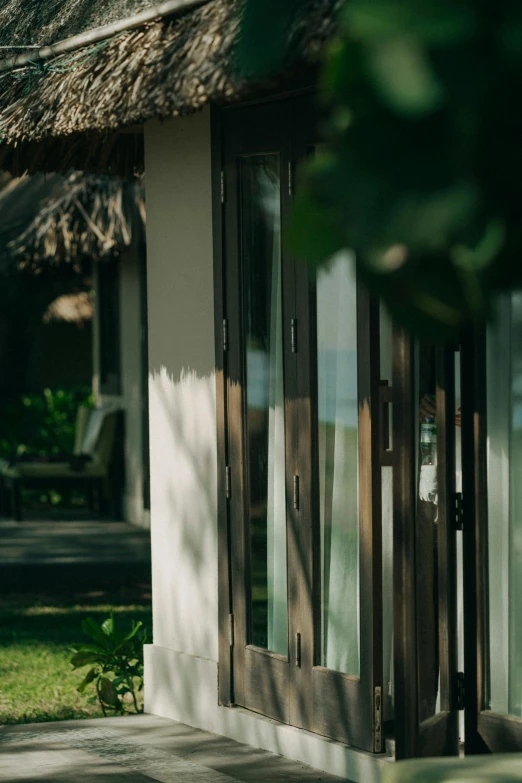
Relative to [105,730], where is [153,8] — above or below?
above

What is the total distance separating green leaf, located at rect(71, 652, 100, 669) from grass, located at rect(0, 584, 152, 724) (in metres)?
0.20

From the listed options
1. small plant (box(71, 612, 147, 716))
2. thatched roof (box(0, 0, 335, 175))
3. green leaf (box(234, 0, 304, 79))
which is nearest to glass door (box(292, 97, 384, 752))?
thatched roof (box(0, 0, 335, 175))

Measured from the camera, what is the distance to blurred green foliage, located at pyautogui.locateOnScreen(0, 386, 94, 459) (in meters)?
16.2

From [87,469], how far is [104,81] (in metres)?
8.81

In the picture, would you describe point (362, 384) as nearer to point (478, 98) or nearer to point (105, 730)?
point (105, 730)

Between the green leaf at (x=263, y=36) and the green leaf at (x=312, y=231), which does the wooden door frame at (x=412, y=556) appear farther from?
the green leaf at (x=312, y=231)

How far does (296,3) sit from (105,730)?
473 cm

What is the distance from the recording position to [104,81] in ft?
16.7

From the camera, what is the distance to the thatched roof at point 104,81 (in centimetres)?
442

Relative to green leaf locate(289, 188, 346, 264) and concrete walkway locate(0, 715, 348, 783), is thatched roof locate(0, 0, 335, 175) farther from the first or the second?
concrete walkway locate(0, 715, 348, 783)

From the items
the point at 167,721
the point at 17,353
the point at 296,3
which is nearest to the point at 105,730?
the point at 167,721

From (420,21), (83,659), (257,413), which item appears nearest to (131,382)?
(83,659)

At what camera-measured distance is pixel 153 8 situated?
5000 millimetres

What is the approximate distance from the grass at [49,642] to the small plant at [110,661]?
12 centimetres
